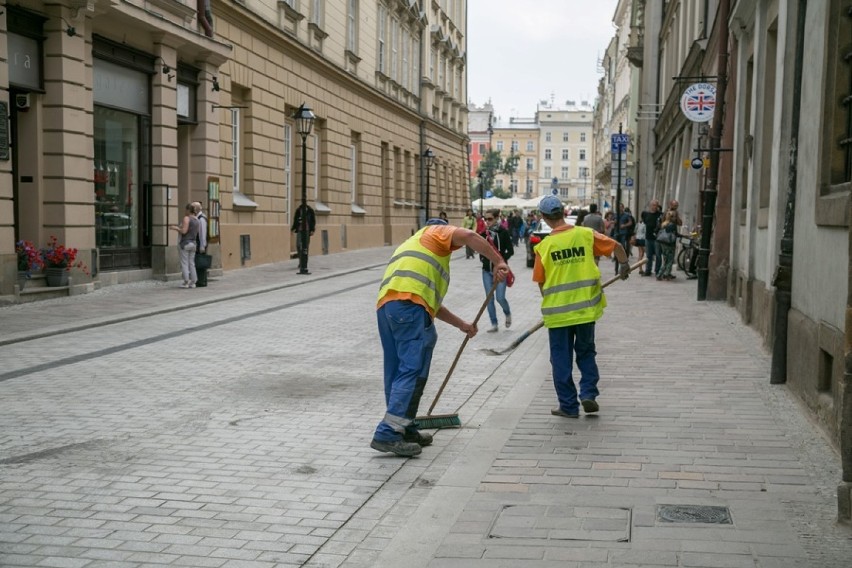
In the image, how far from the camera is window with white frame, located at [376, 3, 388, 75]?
35.5m

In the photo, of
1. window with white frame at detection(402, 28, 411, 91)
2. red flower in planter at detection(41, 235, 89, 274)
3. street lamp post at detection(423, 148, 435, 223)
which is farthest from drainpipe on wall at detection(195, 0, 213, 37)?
window with white frame at detection(402, 28, 411, 91)

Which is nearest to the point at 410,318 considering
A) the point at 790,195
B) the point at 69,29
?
the point at 790,195

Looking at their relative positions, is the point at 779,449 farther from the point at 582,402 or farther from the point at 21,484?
the point at 21,484

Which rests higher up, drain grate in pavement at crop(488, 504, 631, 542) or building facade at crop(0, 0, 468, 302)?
building facade at crop(0, 0, 468, 302)

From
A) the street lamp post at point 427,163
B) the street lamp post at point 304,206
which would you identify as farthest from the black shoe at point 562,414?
the street lamp post at point 427,163

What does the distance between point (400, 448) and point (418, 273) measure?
42.5 inches

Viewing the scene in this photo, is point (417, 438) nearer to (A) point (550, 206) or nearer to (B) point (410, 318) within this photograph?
(B) point (410, 318)

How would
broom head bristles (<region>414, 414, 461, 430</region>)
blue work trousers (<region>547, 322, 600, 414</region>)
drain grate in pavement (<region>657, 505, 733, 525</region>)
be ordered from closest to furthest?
drain grate in pavement (<region>657, 505, 733, 525</region>)
broom head bristles (<region>414, 414, 461, 430</region>)
blue work trousers (<region>547, 322, 600, 414</region>)

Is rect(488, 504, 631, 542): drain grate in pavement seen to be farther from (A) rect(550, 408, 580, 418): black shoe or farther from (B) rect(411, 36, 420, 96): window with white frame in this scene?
(B) rect(411, 36, 420, 96): window with white frame

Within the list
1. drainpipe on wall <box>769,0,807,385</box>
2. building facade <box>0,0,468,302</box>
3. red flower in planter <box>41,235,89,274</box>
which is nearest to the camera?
drainpipe on wall <box>769,0,807,385</box>

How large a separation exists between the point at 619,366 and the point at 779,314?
5.76 feet

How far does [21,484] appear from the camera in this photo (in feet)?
17.6

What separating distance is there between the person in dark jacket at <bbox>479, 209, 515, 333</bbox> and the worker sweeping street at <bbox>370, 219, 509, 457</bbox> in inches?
206

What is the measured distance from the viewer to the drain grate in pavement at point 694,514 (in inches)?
183
